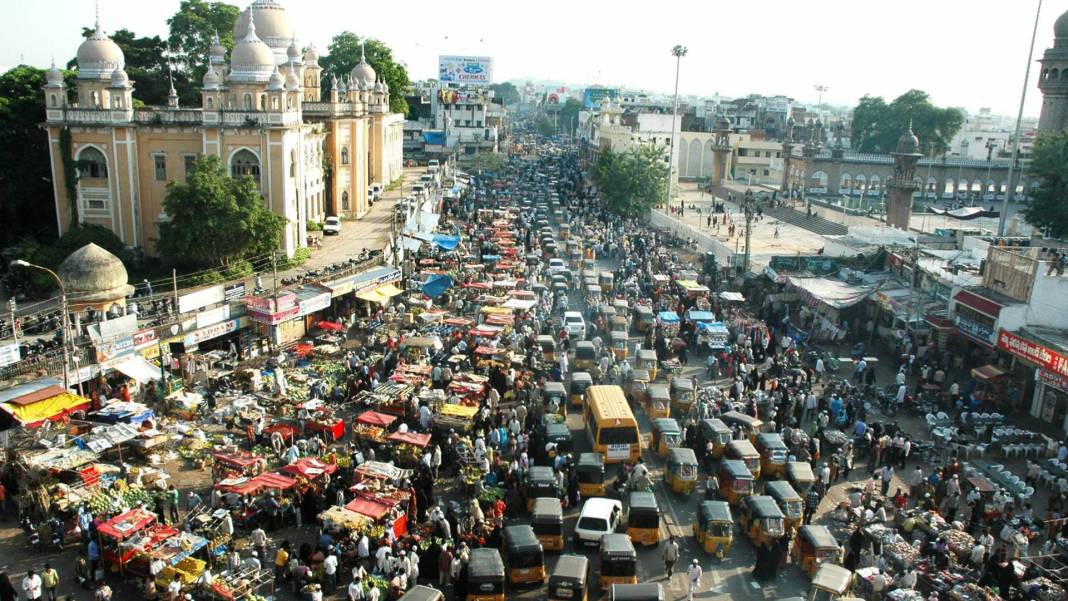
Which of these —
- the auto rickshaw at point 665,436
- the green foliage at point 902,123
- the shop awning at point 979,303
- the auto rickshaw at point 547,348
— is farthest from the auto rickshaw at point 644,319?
the green foliage at point 902,123

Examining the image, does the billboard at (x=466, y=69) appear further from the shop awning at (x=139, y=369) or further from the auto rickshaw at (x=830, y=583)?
the auto rickshaw at (x=830, y=583)

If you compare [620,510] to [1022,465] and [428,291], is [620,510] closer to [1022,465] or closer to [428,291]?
[1022,465]

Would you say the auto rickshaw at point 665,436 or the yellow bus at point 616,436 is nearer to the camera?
the yellow bus at point 616,436

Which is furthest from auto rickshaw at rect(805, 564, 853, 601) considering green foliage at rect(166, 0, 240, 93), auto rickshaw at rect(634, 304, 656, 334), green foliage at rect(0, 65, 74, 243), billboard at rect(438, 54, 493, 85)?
billboard at rect(438, 54, 493, 85)

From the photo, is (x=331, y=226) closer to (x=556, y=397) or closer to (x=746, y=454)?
(x=556, y=397)

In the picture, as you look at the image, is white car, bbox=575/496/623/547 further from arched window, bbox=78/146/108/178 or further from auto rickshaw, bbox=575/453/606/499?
arched window, bbox=78/146/108/178
